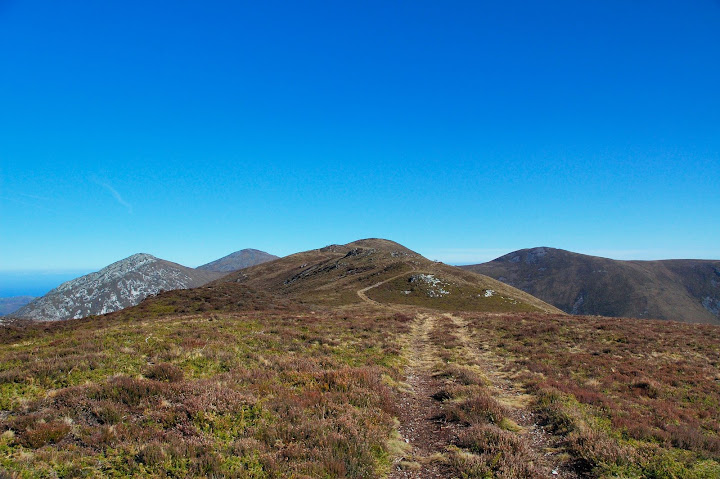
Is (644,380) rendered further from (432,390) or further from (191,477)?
(191,477)

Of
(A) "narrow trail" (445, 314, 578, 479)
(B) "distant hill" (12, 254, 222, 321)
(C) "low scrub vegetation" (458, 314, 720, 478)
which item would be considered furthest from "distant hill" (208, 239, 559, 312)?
(B) "distant hill" (12, 254, 222, 321)

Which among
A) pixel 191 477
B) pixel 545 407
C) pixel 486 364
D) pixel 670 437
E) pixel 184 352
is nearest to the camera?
pixel 191 477

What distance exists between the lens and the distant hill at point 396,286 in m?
80.0

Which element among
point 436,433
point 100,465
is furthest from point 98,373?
point 436,433

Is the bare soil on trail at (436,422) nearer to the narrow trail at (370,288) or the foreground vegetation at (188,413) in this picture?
the foreground vegetation at (188,413)

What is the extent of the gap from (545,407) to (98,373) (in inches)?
698

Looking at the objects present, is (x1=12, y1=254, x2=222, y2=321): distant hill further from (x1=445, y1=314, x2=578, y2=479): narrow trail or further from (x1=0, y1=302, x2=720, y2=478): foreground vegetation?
(x1=445, y1=314, x2=578, y2=479): narrow trail

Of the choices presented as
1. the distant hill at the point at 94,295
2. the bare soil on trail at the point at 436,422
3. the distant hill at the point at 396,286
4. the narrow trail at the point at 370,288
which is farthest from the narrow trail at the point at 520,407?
the distant hill at the point at 94,295

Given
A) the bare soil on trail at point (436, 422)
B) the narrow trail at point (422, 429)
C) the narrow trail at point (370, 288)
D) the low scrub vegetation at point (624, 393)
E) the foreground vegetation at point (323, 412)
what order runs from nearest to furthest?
the foreground vegetation at point (323, 412)
the narrow trail at point (422, 429)
the bare soil on trail at point (436, 422)
the low scrub vegetation at point (624, 393)
the narrow trail at point (370, 288)

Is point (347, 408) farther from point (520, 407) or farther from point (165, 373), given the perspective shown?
point (165, 373)

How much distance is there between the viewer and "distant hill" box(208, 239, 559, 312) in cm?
7996

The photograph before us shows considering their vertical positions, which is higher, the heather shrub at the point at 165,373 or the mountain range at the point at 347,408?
the heather shrub at the point at 165,373

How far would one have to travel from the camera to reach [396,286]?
91812 millimetres

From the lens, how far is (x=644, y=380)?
17.6 meters
